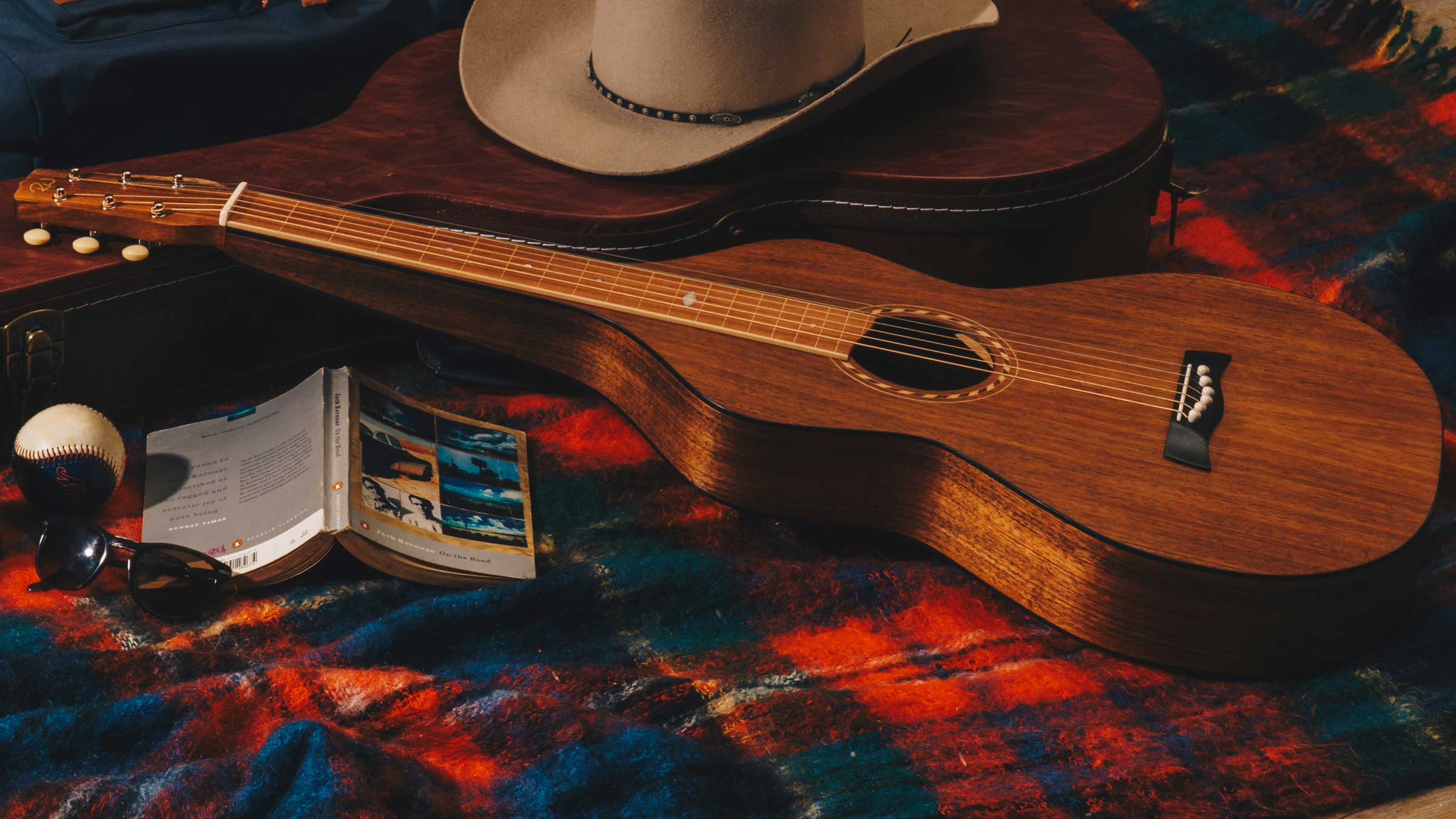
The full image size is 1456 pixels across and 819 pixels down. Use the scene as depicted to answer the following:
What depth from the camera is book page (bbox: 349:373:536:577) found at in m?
1.07

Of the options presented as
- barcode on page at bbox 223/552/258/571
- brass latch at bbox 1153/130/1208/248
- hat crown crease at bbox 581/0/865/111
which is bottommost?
barcode on page at bbox 223/552/258/571

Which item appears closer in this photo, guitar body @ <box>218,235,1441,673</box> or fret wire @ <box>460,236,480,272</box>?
guitar body @ <box>218,235,1441,673</box>

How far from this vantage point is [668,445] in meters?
1.11

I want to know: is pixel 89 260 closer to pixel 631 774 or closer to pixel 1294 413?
→ pixel 631 774

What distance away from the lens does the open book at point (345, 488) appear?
3.43 ft

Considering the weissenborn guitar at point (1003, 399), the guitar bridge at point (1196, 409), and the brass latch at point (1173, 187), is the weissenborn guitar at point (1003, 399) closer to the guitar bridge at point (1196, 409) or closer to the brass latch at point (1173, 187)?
the guitar bridge at point (1196, 409)

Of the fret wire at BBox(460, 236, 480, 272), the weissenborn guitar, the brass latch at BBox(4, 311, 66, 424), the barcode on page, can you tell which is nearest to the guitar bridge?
the weissenborn guitar

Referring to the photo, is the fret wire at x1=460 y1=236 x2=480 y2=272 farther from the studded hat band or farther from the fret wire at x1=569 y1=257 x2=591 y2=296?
the studded hat band

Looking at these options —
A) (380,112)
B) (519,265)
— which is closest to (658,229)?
(519,265)

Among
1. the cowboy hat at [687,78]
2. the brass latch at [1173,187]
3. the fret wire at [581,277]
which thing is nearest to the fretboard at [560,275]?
the fret wire at [581,277]

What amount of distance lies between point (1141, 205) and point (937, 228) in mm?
279

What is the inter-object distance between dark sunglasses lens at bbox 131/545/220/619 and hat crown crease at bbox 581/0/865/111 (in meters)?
0.65

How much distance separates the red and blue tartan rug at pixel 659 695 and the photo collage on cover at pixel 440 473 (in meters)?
0.04

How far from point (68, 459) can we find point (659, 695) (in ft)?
1.92
